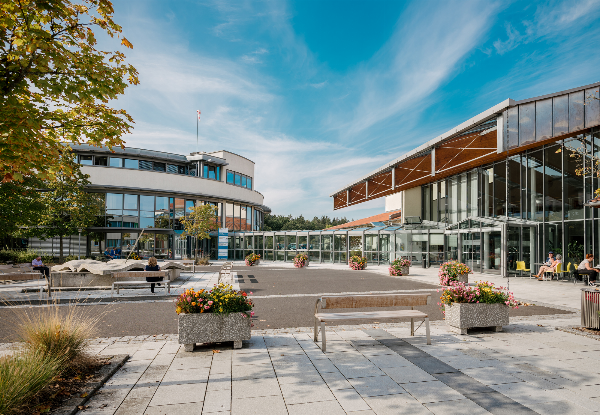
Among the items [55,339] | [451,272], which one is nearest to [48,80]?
[55,339]

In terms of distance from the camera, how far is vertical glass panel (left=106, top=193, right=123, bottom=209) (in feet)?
113

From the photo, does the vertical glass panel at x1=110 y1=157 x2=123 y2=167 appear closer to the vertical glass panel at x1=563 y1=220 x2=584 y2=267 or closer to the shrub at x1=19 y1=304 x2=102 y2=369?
the shrub at x1=19 y1=304 x2=102 y2=369

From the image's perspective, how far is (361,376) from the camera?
4547mm

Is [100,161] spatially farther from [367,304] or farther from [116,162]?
[367,304]

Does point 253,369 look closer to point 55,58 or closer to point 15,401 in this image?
point 15,401

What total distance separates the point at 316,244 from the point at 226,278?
54.6 feet

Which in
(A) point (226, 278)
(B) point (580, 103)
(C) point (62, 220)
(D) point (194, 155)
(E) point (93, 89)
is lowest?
(A) point (226, 278)

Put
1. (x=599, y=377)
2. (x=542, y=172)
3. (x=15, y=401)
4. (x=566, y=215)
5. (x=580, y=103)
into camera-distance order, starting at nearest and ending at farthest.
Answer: (x=15, y=401) < (x=599, y=377) < (x=580, y=103) < (x=566, y=215) < (x=542, y=172)

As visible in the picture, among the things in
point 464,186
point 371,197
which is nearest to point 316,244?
point 371,197

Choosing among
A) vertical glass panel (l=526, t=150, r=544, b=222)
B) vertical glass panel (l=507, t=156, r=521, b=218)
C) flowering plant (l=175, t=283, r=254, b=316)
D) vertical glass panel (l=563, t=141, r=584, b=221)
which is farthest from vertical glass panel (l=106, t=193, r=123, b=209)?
vertical glass panel (l=563, t=141, r=584, b=221)

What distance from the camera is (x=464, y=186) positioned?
24328 mm

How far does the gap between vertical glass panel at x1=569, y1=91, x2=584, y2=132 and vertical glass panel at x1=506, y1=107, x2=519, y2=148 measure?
1883 millimetres

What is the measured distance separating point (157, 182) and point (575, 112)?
1280 inches

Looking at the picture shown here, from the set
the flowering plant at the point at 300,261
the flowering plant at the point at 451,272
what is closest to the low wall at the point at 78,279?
the flowering plant at the point at 451,272
